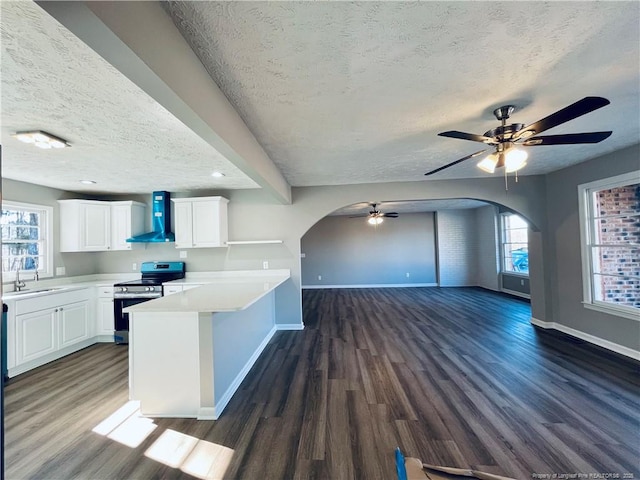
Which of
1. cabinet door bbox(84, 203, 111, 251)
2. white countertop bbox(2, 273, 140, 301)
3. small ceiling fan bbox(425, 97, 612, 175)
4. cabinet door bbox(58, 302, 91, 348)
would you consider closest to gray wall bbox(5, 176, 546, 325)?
white countertop bbox(2, 273, 140, 301)

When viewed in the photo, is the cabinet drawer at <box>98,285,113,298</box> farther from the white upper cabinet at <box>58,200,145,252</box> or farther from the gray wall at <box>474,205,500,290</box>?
the gray wall at <box>474,205,500,290</box>

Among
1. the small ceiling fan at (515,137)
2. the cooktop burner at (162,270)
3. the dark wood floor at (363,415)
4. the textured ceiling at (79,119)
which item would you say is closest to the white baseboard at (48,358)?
the dark wood floor at (363,415)

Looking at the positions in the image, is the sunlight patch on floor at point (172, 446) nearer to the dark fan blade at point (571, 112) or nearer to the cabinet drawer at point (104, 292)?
the cabinet drawer at point (104, 292)

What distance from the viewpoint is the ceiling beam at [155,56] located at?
909mm

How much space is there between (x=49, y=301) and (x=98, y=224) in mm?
1343

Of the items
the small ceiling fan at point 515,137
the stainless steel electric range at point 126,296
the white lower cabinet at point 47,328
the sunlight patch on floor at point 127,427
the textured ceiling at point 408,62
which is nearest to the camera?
the textured ceiling at point 408,62

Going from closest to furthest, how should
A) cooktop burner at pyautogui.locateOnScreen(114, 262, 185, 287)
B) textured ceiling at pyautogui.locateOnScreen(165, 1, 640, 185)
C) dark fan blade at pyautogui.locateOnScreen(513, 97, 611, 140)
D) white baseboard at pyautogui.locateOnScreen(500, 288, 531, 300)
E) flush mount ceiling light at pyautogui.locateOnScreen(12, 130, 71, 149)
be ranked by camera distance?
1. textured ceiling at pyautogui.locateOnScreen(165, 1, 640, 185)
2. dark fan blade at pyautogui.locateOnScreen(513, 97, 611, 140)
3. flush mount ceiling light at pyautogui.locateOnScreen(12, 130, 71, 149)
4. cooktop burner at pyautogui.locateOnScreen(114, 262, 185, 287)
5. white baseboard at pyautogui.locateOnScreen(500, 288, 531, 300)

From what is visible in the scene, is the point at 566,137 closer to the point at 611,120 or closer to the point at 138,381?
the point at 611,120

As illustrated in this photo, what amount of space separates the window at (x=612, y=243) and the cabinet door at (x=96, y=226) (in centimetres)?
699

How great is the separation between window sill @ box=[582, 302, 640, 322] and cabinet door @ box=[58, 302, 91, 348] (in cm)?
696

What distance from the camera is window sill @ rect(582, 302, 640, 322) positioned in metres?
3.25

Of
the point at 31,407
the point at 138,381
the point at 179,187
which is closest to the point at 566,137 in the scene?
the point at 138,381

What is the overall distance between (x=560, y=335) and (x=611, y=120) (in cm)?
301

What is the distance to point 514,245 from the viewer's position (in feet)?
23.5
